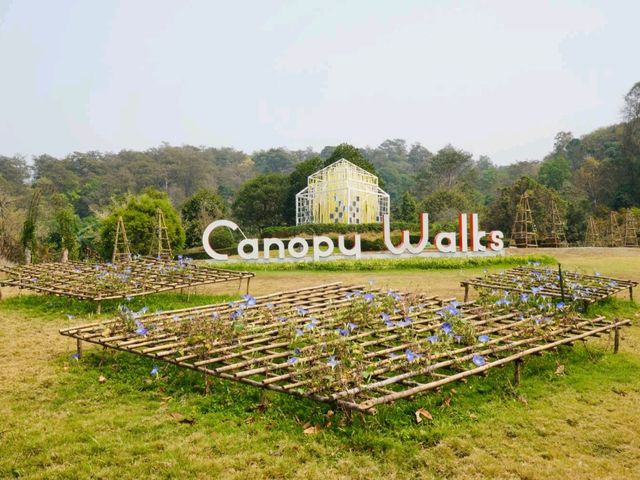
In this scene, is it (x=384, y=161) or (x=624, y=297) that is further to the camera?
(x=384, y=161)

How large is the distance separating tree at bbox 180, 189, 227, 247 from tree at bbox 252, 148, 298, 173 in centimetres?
3025

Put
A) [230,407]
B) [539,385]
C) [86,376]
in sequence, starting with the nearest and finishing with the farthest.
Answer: [230,407]
[539,385]
[86,376]

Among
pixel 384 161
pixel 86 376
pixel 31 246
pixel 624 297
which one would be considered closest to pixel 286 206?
pixel 31 246

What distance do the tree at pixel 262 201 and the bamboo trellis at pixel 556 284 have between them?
2309 cm

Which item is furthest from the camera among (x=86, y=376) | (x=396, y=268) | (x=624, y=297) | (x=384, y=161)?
(x=384, y=161)

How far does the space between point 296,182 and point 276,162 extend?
92.5 feet

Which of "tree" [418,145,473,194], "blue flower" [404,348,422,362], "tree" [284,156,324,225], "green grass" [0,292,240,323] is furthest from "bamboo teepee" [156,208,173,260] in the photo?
"tree" [418,145,473,194]

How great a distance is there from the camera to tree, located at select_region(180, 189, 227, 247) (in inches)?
953

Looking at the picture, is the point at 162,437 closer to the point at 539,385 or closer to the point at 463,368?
the point at 463,368

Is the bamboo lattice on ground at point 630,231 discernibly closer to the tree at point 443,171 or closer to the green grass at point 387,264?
the green grass at point 387,264

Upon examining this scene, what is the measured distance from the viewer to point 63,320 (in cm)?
703

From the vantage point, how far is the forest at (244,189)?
1883 cm

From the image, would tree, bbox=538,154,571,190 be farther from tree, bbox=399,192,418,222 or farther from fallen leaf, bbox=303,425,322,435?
fallen leaf, bbox=303,425,322,435

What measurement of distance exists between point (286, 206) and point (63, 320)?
23.4 meters
